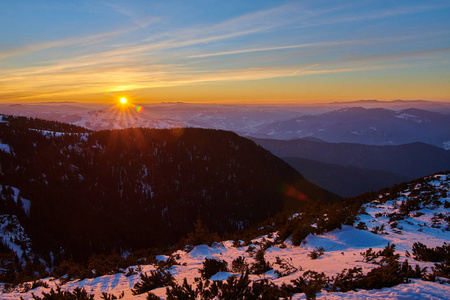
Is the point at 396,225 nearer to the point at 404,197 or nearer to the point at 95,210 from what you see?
the point at 404,197

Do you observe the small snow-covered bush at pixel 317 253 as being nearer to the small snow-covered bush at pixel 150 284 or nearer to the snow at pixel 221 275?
the snow at pixel 221 275

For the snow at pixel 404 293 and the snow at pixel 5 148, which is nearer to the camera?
the snow at pixel 404 293

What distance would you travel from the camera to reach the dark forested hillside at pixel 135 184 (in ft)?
248

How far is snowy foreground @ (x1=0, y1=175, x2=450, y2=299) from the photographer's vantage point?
20.1ft

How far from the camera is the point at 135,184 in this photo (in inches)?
4309

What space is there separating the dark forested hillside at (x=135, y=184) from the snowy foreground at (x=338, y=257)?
50.7m

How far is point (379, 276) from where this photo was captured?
A: 6.53 m

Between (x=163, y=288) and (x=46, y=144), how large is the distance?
361ft

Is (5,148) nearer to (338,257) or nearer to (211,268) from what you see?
(211,268)

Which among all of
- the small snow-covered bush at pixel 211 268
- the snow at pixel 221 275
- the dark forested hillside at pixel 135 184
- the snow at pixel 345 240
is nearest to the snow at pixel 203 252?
the small snow-covered bush at pixel 211 268

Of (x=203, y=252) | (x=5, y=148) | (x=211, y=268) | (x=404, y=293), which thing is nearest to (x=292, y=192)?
(x=5, y=148)

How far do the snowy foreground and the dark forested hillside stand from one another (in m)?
50.7

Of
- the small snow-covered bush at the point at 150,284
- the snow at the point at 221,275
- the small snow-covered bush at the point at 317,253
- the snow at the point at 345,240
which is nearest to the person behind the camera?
the small snow-covered bush at the point at 150,284

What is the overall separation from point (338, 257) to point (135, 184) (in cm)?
10969
